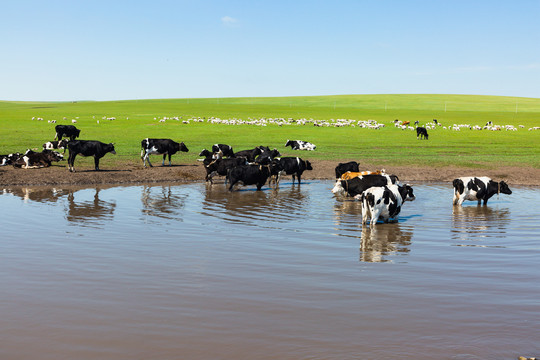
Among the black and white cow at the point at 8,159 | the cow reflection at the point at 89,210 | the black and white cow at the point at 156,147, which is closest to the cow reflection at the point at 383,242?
the cow reflection at the point at 89,210

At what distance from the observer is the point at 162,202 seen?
18.6 m

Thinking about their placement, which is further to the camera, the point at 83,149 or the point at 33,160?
the point at 33,160

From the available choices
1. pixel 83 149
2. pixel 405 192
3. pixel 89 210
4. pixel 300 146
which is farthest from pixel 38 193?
pixel 300 146

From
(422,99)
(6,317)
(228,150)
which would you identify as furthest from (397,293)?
(422,99)

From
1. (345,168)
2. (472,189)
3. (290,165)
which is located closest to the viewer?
(472,189)

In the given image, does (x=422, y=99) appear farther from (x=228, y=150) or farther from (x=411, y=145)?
(x=228, y=150)

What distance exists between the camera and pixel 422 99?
152m

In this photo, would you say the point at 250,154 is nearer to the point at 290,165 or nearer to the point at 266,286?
the point at 290,165

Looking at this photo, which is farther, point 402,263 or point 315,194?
point 315,194

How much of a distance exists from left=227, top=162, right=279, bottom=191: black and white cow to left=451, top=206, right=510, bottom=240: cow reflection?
840cm

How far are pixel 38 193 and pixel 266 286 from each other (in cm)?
1565

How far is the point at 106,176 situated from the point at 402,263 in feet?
62.0

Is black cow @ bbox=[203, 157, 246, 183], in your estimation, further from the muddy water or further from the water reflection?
the muddy water

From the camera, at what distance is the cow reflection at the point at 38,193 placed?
1934 cm
